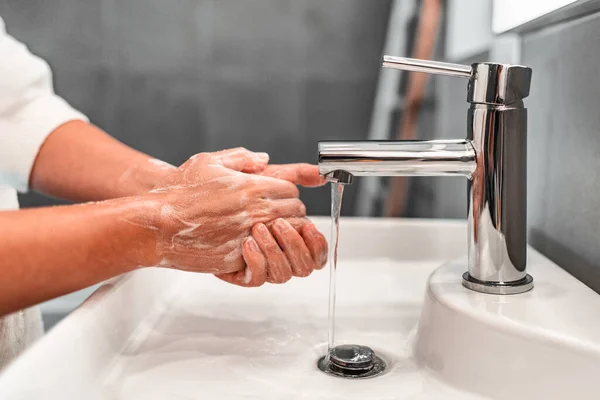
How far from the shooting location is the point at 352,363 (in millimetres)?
588

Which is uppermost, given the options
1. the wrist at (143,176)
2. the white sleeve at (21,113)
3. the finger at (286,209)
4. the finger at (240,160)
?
the white sleeve at (21,113)

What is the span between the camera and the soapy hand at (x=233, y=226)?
600mm

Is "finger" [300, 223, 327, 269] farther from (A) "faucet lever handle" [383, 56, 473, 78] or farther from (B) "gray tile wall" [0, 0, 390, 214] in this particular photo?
(B) "gray tile wall" [0, 0, 390, 214]

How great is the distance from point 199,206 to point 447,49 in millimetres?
687

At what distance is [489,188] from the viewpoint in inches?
23.7

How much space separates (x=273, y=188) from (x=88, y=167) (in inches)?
11.7

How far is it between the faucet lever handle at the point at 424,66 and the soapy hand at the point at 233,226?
0.18m

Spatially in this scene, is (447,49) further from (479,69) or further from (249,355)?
(249,355)

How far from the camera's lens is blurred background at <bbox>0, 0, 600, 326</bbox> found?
110 centimetres

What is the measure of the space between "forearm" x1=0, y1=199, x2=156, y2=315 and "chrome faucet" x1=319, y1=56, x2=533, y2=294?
19 centimetres

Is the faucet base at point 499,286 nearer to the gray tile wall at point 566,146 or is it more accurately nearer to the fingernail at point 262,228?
the gray tile wall at point 566,146

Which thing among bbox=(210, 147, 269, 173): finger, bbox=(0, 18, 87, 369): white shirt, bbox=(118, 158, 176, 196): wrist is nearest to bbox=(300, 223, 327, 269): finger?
bbox=(210, 147, 269, 173): finger

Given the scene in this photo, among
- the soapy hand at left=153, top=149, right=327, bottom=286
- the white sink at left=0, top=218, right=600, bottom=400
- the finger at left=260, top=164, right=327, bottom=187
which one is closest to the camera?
the white sink at left=0, top=218, right=600, bottom=400

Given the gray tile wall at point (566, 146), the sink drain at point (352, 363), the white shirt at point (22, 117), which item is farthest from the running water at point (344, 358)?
the white shirt at point (22, 117)
